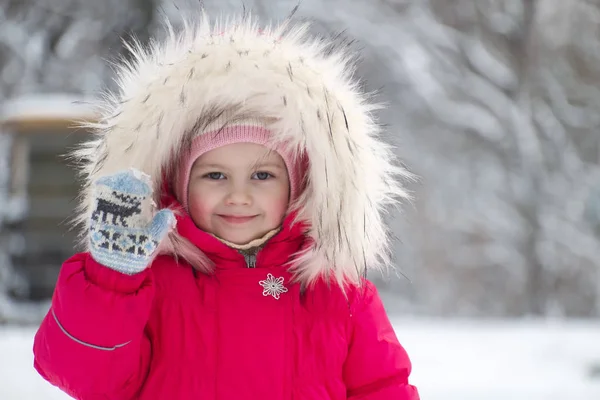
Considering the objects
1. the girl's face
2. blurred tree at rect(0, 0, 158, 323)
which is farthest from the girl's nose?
blurred tree at rect(0, 0, 158, 323)

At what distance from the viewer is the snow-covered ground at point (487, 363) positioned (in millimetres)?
3516

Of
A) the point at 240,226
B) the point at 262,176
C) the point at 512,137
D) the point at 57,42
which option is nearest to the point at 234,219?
the point at 240,226

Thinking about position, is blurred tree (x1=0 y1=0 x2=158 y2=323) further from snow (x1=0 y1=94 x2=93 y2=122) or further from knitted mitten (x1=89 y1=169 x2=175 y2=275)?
knitted mitten (x1=89 y1=169 x2=175 y2=275)

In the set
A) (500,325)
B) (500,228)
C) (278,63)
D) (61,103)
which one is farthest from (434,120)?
(278,63)

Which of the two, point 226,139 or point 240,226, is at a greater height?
point 226,139

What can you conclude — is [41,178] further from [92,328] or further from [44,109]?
[92,328]

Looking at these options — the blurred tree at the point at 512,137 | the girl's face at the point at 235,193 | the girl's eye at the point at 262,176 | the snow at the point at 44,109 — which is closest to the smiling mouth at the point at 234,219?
the girl's face at the point at 235,193

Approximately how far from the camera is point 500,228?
10.1 m

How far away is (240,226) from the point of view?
1656mm

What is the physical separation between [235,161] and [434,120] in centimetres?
862

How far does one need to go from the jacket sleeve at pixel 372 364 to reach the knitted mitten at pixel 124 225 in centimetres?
52

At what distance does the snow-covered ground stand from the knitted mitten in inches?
76.1

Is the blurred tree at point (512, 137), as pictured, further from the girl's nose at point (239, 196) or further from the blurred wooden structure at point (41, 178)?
the girl's nose at point (239, 196)

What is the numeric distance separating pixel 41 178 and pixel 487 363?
5055 mm
